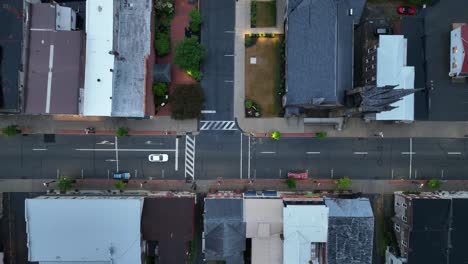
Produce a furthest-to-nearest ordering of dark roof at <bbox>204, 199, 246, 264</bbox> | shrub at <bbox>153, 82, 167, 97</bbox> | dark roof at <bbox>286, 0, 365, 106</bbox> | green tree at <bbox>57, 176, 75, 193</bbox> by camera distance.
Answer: shrub at <bbox>153, 82, 167, 97</bbox>, green tree at <bbox>57, 176, 75, 193</bbox>, dark roof at <bbox>204, 199, 246, 264</bbox>, dark roof at <bbox>286, 0, 365, 106</bbox>

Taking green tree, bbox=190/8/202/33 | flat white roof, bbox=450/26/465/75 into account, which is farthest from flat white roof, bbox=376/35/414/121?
green tree, bbox=190/8/202/33

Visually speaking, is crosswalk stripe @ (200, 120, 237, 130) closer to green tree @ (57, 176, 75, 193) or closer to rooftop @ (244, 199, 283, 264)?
rooftop @ (244, 199, 283, 264)

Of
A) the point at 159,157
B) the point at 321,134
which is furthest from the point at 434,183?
the point at 159,157

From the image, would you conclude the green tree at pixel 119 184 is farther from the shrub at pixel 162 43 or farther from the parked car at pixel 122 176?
the shrub at pixel 162 43

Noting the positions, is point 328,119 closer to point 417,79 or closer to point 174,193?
point 417,79

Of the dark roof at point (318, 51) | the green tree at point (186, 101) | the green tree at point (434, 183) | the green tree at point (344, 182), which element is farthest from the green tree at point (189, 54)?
the green tree at point (434, 183)

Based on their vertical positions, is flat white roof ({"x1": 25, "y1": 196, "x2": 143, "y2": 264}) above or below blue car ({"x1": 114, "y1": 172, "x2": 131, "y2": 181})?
below

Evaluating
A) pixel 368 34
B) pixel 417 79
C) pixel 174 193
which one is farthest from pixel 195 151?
pixel 417 79
